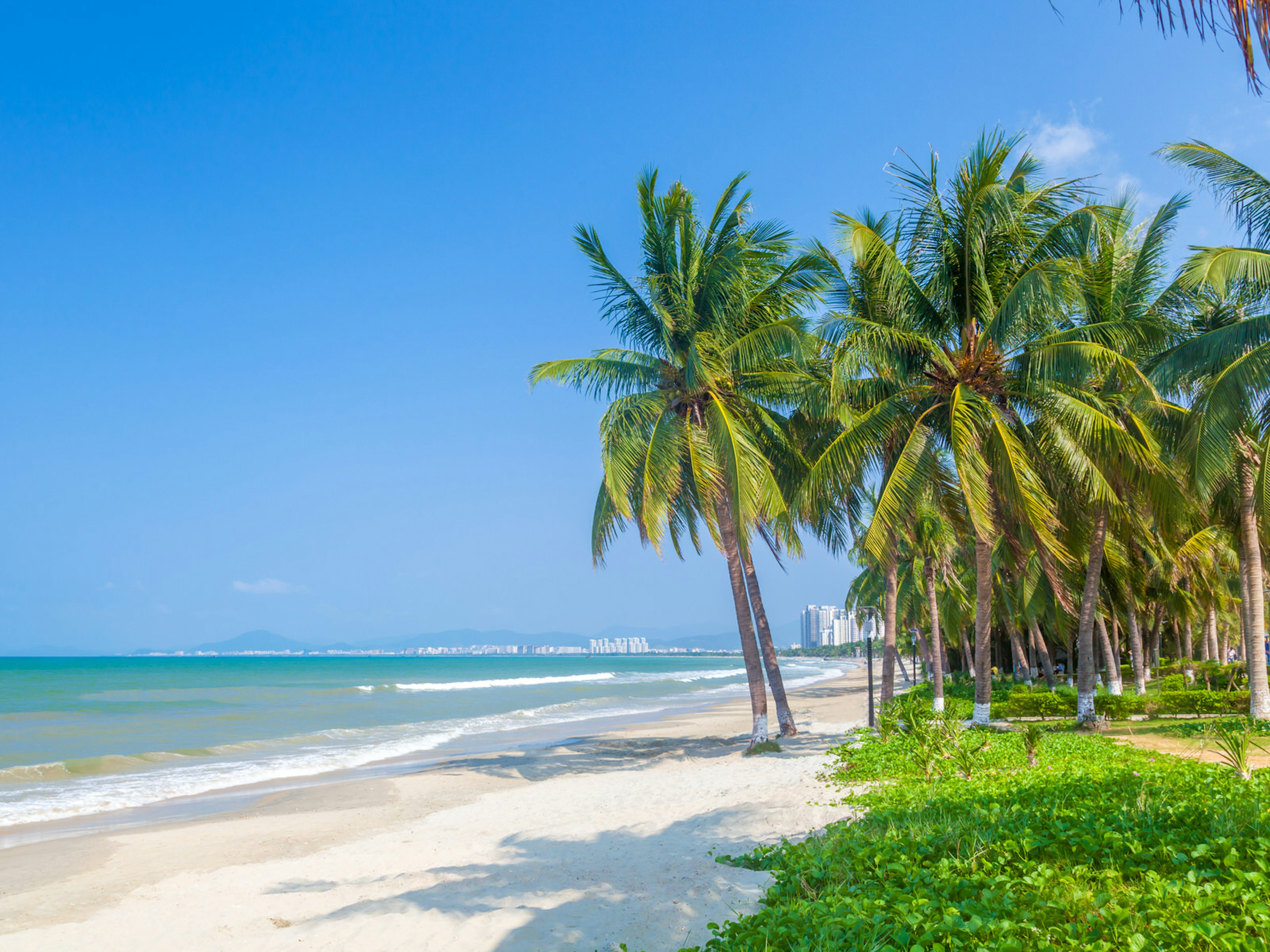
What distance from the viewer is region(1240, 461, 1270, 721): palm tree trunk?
1287 cm

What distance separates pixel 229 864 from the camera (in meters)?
8.95

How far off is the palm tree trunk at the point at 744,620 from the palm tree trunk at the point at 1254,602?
7.97 metres

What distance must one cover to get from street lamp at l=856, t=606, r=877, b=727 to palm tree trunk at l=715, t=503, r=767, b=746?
285cm

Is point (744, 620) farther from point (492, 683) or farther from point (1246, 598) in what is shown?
point (492, 683)

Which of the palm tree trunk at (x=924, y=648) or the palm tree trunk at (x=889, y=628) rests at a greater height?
the palm tree trunk at (x=889, y=628)

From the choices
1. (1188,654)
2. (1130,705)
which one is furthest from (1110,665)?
(1188,654)

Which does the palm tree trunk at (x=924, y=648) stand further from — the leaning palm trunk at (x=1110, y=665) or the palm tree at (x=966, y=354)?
the palm tree at (x=966, y=354)

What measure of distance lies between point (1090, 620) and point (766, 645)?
5.79 m

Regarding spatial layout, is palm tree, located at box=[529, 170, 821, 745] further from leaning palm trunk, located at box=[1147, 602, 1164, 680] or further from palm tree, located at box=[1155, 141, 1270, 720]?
leaning palm trunk, located at box=[1147, 602, 1164, 680]

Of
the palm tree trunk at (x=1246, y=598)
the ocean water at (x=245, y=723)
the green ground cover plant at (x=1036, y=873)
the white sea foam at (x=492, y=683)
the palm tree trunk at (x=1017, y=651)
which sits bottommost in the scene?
the white sea foam at (x=492, y=683)

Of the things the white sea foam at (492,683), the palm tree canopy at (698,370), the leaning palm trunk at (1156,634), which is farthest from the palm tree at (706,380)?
the white sea foam at (492,683)

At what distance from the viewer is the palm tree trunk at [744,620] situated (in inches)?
578

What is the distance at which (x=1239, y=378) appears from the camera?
11.2 metres

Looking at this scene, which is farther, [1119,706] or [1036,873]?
[1119,706]
